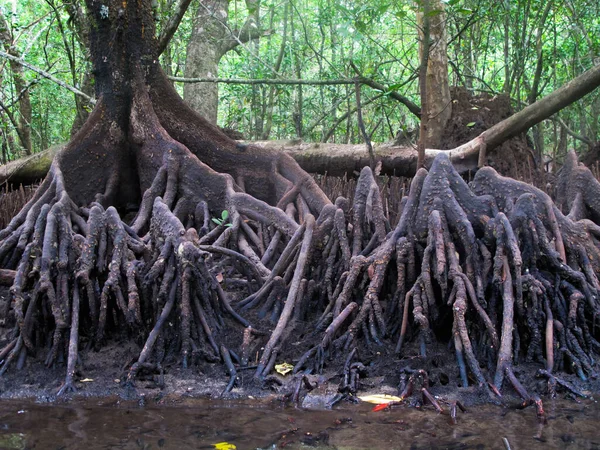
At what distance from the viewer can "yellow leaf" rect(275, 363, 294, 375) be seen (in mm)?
4172

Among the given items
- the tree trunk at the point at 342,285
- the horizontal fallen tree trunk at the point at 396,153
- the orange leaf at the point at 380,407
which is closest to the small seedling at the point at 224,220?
the tree trunk at the point at 342,285

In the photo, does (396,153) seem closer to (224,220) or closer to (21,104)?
(224,220)

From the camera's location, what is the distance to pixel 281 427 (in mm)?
3312

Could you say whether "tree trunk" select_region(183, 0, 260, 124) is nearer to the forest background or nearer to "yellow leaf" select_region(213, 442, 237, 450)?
the forest background

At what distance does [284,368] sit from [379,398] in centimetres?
73

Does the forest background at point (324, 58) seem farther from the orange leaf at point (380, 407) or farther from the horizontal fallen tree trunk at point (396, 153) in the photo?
the orange leaf at point (380, 407)

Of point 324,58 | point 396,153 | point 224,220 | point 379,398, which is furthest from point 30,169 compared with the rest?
point 379,398

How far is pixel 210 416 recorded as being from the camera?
3533mm

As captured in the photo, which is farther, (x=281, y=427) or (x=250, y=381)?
(x=250, y=381)

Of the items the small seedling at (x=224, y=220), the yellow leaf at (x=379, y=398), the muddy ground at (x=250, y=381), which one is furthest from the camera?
the small seedling at (x=224, y=220)

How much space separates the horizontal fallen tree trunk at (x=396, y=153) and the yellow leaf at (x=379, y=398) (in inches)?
199

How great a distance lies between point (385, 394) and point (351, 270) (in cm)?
101

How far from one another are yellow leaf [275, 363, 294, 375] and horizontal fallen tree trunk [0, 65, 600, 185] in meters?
4.75

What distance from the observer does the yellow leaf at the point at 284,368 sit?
4172 mm
